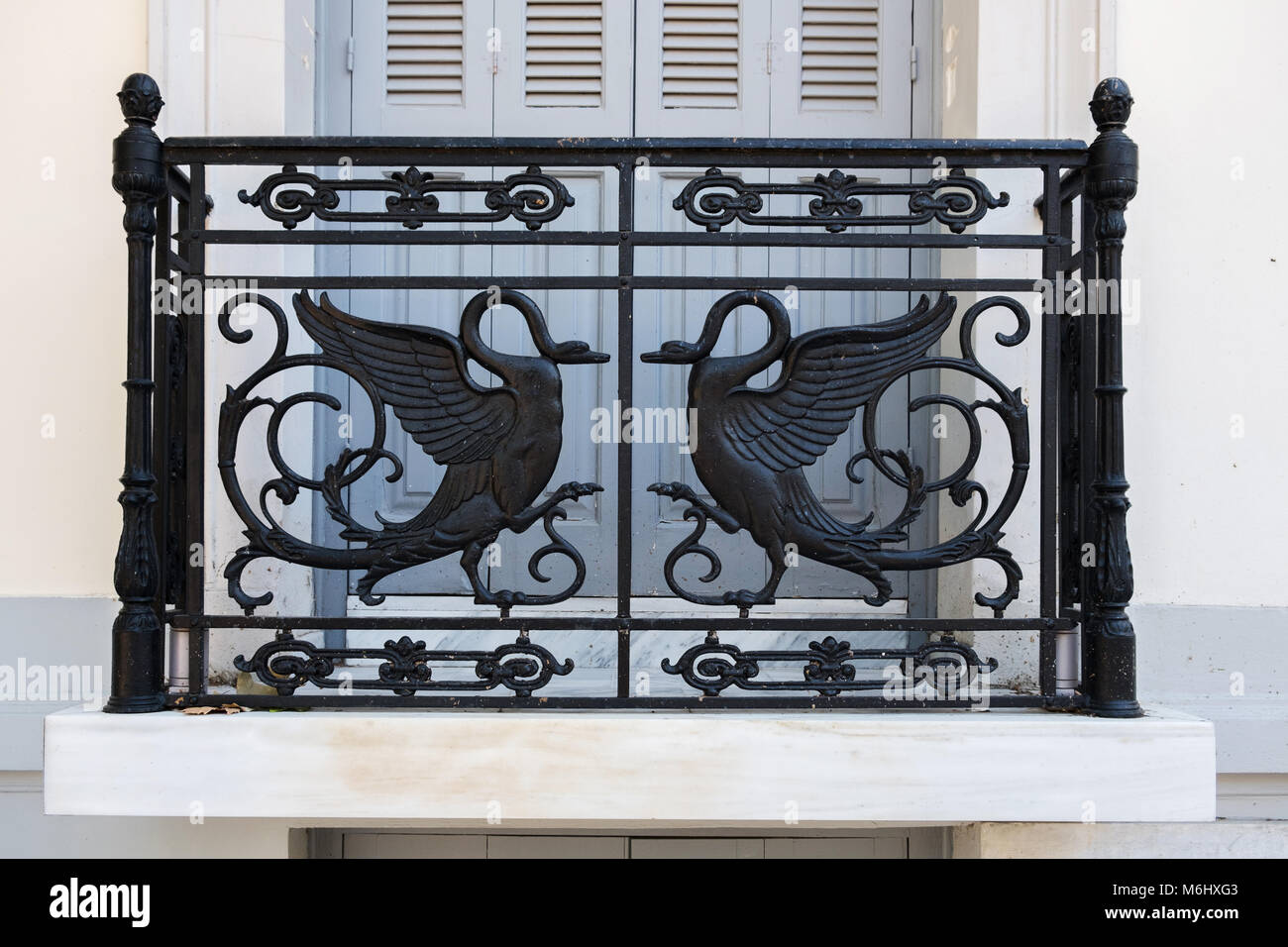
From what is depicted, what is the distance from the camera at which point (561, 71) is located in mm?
3250

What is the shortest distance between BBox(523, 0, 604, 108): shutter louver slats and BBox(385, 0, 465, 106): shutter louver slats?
215 millimetres

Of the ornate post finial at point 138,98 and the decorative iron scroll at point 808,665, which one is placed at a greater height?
the ornate post finial at point 138,98

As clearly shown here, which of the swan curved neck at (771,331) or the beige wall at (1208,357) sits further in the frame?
the beige wall at (1208,357)

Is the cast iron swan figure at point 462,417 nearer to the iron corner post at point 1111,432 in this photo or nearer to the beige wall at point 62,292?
the beige wall at point 62,292

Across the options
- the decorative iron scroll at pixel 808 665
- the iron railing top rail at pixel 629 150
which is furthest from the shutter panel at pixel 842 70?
the decorative iron scroll at pixel 808 665

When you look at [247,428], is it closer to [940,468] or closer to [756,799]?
[756,799]

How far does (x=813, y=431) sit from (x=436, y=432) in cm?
89

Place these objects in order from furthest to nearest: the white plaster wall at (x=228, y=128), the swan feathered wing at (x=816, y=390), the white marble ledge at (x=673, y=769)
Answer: the white plaster wall at (x=228, y=128) < the swan feathered wing at (x=816, y=390) < the white marble ledge at (x=673, y=769)

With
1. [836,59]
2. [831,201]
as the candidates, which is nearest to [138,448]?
[831,201]

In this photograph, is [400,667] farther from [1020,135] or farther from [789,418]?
[1020,135]

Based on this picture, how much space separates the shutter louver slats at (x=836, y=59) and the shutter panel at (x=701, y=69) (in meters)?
0.13

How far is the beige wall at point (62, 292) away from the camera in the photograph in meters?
2.89

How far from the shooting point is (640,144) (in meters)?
2.42

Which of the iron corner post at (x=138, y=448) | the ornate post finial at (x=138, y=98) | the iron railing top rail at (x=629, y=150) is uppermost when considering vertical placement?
the ornate post finial at (x=138, y=98)
